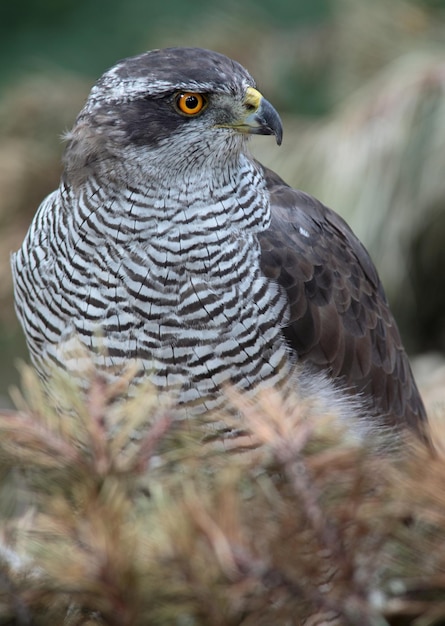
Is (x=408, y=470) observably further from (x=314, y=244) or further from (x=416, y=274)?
(x=416, y=274)

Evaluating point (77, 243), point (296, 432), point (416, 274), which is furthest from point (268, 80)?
point (296, 432)

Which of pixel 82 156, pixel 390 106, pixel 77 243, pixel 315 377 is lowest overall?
pixel 315 377

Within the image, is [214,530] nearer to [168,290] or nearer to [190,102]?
[168,290]

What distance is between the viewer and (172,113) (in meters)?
2.49

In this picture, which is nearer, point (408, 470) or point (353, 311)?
point (408, 470)

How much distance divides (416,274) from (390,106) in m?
0.78

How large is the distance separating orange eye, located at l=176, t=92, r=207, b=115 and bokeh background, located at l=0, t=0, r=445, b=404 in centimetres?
170

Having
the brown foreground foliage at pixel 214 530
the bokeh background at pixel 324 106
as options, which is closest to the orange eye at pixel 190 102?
the brown foreground foliage at pixel 214 530

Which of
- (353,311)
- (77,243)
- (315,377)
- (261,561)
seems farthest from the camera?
(353,311)

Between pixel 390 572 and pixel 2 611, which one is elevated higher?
pixel 390 572

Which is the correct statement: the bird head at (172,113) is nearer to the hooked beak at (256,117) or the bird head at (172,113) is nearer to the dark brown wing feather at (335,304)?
the hooked beak at (256,117)

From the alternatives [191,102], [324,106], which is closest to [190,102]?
[191,102]

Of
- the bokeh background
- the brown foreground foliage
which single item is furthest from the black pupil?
the bokeh background

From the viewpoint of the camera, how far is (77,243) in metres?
2.46
